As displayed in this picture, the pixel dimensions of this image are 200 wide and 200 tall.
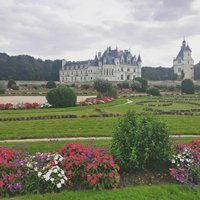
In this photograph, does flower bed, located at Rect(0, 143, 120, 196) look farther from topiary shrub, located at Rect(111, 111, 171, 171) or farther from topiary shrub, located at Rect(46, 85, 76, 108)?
topiary shrub, located at Rect(46, 85, 76, 108)

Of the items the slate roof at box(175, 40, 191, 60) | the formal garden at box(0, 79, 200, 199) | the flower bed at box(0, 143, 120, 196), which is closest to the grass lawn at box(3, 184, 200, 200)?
the formal garden at box(0, 79, 200, 199)

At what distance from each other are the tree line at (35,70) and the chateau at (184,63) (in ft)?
10.8

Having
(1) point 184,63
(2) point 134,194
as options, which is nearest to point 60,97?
(2) point 134,194

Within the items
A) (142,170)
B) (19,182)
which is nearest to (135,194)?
(142,170)

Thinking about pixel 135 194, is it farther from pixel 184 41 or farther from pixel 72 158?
pixel 184 41

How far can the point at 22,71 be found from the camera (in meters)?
83.1

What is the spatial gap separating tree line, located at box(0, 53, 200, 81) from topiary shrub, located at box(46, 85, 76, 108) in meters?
62.5

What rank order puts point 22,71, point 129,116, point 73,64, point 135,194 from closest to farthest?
point 135,194 → point 129,116 → point 22,71 → point 73,64

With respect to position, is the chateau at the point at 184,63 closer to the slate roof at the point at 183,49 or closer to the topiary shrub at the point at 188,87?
the slate roof at the point at 183,49

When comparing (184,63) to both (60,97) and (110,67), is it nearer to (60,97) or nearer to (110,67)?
(110,67)

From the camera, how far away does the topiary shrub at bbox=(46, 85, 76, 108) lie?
73.9ft

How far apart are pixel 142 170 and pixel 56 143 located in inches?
164

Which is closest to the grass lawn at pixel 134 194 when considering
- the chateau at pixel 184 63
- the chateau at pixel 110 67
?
the chateau at pixel 110 67

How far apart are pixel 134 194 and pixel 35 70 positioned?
288 ft
